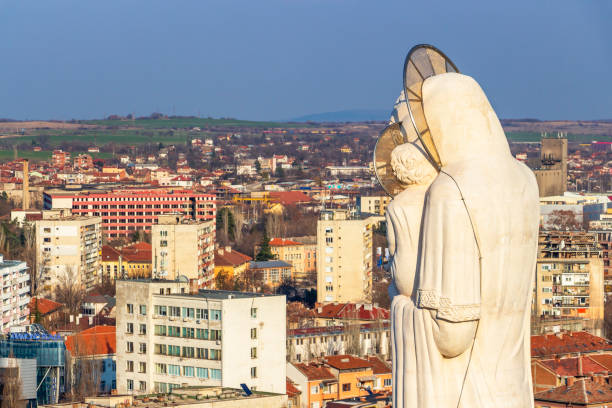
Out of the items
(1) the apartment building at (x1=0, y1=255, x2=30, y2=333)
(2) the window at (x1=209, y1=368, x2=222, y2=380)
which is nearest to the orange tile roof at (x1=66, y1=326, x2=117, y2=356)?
(1) the apartment building at (x1=0, y1=255, x2=30, y2=333)

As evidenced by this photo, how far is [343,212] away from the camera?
227 ft

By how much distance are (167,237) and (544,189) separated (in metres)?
50.9

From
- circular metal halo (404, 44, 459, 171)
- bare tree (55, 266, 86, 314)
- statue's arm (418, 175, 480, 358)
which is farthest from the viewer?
bare tree (55, 266, 86, 314)

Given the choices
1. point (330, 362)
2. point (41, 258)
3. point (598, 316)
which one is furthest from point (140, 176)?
point (330, 362)

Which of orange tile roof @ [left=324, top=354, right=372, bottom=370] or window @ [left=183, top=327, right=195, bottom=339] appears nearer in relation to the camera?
window @ [left=183, top=327, right=195, bottom=339]

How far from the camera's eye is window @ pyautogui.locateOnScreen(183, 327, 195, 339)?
35.1 meters

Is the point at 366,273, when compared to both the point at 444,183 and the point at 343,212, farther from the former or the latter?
the point at 444,183

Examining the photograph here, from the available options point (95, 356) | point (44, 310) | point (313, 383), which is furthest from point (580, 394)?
point (44, 310)

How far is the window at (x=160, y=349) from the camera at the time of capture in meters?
35.6

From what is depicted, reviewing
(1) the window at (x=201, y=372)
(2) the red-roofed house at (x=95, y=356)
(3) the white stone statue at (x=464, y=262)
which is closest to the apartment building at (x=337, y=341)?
(2) the red-roofed house at (x=95, y=356)

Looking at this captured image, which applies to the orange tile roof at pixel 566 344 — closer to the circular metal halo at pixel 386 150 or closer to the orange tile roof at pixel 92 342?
the orange tile roof at pixel 92 342

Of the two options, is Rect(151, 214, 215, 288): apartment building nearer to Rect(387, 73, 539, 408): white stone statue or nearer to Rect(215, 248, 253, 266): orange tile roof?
Rect(215, 248, 253, 266): orange tile roof

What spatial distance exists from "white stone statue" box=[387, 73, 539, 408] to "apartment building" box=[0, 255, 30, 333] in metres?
41.7

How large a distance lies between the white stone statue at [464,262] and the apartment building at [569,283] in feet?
156
